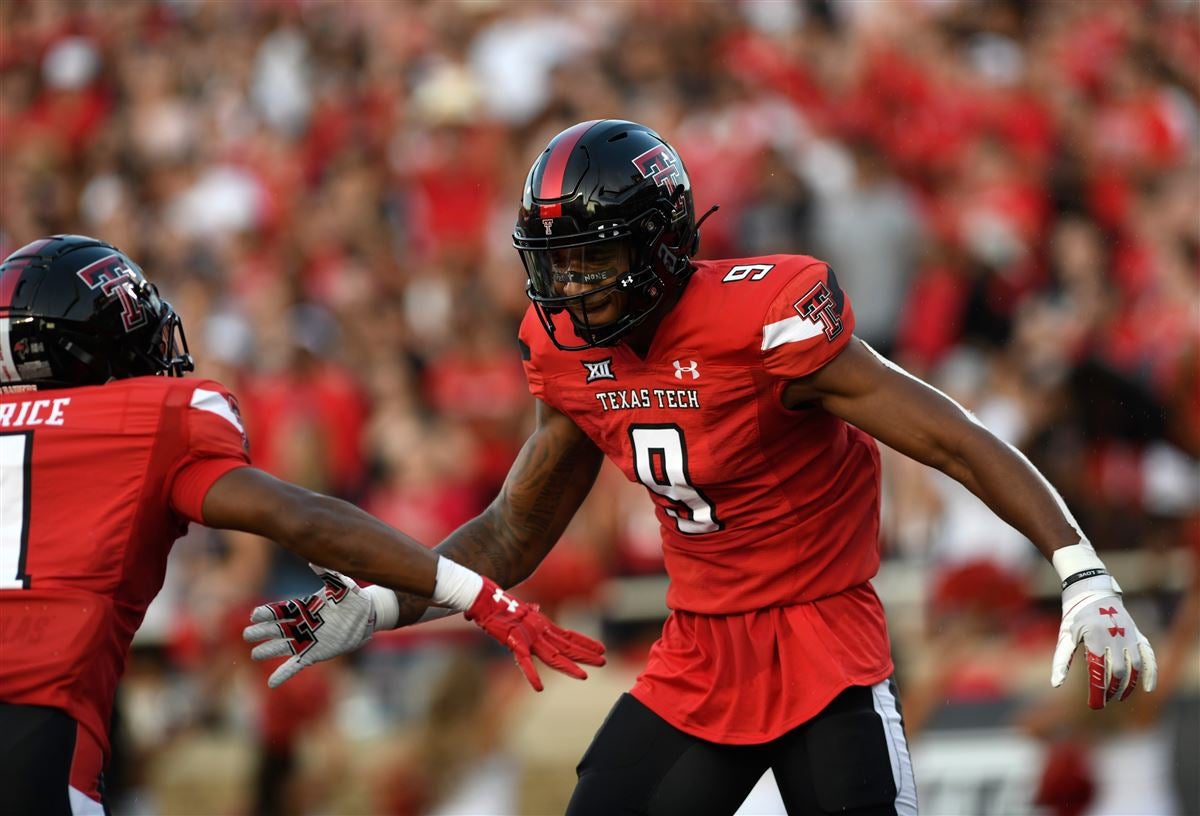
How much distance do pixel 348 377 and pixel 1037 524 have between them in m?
5.53

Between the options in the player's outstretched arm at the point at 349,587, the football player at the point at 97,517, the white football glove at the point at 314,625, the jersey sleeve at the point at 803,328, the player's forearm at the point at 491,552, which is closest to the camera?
the football player at the point at 97,517

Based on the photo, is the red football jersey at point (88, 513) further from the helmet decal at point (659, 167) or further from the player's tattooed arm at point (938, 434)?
the player's tattooed arm at point (938, 434)

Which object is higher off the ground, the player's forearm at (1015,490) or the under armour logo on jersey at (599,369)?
the under armour logo on jersey at (599,369)

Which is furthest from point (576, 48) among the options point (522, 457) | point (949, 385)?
point (522, 457)

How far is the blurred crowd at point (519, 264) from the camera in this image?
713 centimetres

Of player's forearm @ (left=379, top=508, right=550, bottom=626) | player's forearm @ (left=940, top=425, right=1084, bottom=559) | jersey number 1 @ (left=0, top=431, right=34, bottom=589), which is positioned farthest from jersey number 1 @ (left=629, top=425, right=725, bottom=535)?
jersey number 1 @ (left=0, top=431, right=34, bottom=589)

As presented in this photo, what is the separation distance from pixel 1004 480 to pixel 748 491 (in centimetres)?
61

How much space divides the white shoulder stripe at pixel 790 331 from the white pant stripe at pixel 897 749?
2.77 ft

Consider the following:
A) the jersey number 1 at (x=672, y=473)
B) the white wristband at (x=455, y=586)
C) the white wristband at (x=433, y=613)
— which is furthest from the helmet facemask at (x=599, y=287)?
the white wristband at (x=433, y=613)

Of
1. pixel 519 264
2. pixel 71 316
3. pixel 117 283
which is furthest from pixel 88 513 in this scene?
pixel 519 264

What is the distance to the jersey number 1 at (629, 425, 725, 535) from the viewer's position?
3.87m

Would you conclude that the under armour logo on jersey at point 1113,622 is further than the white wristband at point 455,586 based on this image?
No

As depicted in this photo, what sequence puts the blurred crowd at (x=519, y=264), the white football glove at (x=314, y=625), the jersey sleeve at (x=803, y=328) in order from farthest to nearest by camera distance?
the blurred crowd at (x=519, y=264), the white football glove at (x=314, y=625), the jersey sleeve at (x=803, y=328)

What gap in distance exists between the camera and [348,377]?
8617 millimetres
